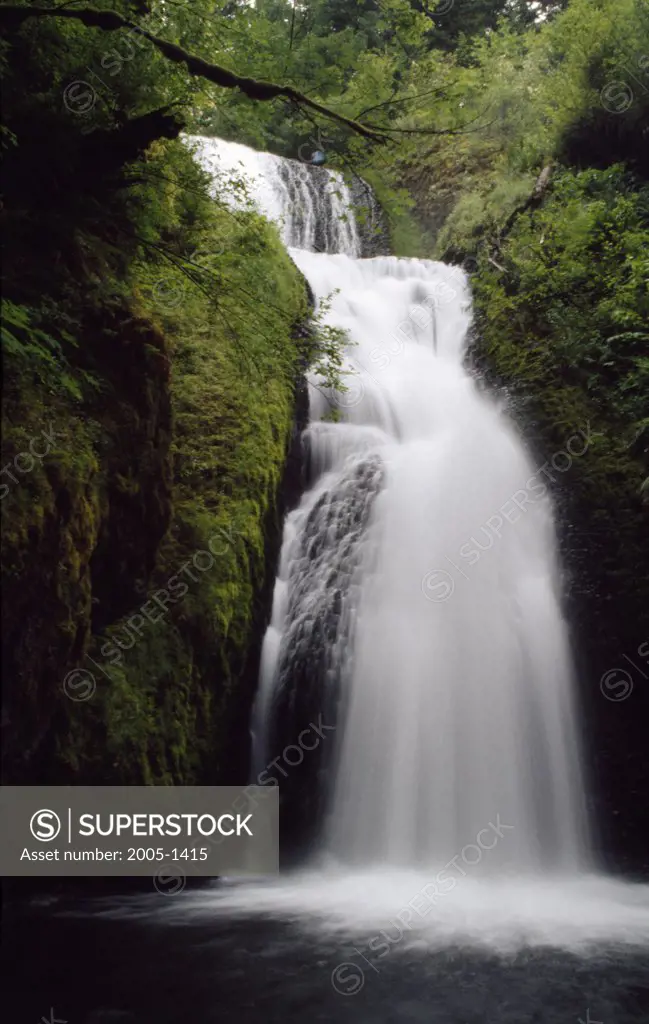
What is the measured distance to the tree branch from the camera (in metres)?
4.39

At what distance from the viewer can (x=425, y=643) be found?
8.17 m

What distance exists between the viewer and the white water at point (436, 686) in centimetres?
633

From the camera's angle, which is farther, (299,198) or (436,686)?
(299,198)

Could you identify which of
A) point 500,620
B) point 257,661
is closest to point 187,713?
point 257,661

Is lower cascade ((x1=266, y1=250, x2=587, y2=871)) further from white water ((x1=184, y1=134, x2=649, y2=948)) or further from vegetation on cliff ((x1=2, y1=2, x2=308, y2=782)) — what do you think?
vegetation on cliff ((x1=2, y1=2, x2=308, y2=782))

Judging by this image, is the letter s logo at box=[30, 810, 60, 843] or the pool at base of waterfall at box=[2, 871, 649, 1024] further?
the letter s logo at box=[30, 810, 60, 843]

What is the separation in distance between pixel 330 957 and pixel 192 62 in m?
6.01

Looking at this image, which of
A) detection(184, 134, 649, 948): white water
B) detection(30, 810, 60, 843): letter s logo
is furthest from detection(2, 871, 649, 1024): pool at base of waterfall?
detection(30, 810, 60, 843): letter s logo

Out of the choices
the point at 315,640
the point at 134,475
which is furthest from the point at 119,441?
the point at 315,640

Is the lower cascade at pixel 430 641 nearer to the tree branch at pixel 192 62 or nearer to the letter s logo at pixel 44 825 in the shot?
the letter s logo at pixel 44 825

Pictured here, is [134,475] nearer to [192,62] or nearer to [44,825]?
[44,825]

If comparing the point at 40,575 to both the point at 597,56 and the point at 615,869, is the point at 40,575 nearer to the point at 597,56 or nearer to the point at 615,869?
the point at 615,869

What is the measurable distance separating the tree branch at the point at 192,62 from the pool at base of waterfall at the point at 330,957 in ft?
18.3

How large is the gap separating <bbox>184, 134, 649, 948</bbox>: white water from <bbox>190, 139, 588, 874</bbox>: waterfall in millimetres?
19
